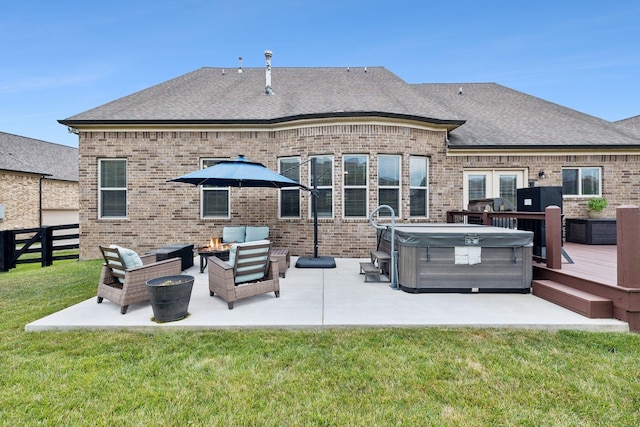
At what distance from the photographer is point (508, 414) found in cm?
215

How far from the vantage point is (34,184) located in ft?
63.8

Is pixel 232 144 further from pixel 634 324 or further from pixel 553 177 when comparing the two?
pixel 553 177

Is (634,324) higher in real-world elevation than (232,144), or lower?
lower

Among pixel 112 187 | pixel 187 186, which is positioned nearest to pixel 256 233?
pixel 187 186

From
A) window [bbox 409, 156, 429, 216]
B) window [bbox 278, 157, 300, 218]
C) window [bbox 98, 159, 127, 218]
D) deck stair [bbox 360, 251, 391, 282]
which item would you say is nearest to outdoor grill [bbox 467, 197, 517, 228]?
window [bbox 409, 156, 429, 216]

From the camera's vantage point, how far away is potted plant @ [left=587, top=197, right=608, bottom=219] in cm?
873

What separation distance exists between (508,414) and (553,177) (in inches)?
392

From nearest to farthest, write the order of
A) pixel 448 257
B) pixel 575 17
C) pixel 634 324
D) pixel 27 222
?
pixel 634 324 < pixel 448 257 < pixel 575 17 < pixel 27 222

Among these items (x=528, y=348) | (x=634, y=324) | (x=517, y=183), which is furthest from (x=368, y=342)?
(x=517, y=183)

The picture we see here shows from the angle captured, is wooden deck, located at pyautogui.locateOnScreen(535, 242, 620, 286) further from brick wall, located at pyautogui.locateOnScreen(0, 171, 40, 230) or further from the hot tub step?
brick wall, located at pyautogui.locateOnScreen(0, 171, 40, 230)

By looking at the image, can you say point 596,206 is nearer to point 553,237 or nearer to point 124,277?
point 553,237

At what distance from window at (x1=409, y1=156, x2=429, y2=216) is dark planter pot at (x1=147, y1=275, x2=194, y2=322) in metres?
6.77

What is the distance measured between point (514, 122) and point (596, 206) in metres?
3.89

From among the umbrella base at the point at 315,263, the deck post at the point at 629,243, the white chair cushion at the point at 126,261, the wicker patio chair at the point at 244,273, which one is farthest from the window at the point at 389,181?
the white chair cushion at the point at 126,261
